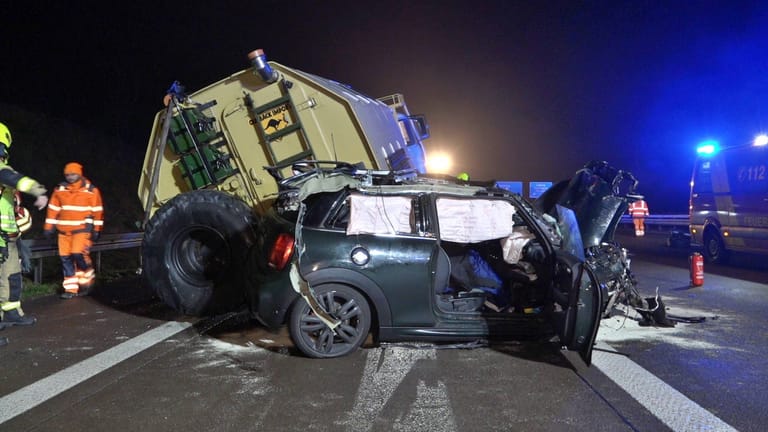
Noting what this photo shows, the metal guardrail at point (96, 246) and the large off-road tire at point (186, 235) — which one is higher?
the metal guardrail at point (96, 246)

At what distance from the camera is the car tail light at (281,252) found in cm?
500

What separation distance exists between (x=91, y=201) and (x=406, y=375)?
19.3 ft

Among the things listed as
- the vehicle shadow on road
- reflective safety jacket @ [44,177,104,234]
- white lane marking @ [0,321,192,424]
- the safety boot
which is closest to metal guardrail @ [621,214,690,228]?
the vehicle shadow on road

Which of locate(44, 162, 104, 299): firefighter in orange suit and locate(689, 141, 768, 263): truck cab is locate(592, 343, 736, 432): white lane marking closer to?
locate(44, 162, 104, 299): firefighter in orange suit

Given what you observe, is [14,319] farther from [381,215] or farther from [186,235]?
[381,215]

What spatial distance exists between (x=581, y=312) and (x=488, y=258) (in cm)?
180

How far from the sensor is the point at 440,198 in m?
5.43

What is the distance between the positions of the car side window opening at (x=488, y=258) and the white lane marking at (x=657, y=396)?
2.82ft

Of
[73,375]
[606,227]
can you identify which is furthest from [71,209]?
[606,227]

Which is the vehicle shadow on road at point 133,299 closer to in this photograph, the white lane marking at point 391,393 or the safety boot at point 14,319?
the safety boot at point 14,319

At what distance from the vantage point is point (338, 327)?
5.01 m

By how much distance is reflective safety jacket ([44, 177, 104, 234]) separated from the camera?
8.18 metres

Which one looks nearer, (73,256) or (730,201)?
(73,256)

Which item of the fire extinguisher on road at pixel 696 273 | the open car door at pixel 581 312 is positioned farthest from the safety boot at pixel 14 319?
the fire extinguisher on road at pixel 696 273
